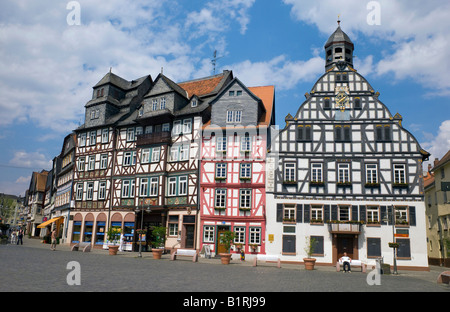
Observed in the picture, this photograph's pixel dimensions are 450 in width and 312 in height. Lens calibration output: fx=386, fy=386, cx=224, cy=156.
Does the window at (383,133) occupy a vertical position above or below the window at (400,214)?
above

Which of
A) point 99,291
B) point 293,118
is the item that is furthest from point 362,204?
point 99,291

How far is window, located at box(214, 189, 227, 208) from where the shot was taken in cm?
3391

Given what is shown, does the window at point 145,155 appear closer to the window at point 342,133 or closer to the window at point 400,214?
the window at point 342,133

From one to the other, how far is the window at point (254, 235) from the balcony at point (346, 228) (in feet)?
19.5

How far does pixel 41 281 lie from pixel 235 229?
21091 mm

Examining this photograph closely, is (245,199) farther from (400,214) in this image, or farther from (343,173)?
(400,214)

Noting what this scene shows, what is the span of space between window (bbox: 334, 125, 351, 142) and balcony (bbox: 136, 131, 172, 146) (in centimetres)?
1537

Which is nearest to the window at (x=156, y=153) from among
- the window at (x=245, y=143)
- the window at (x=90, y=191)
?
the window at (x=245, y=143)

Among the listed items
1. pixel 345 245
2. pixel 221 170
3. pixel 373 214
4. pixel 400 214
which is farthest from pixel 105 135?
pixel 400 214

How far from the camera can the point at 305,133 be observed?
33.5 m

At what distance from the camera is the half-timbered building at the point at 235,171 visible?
32938 millimetres
